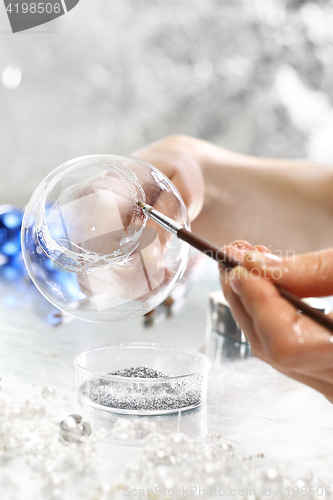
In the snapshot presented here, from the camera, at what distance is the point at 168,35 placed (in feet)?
4.09

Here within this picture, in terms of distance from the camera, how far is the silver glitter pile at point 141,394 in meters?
0.33

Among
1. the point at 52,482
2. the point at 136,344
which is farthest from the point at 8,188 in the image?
the point at 52,482

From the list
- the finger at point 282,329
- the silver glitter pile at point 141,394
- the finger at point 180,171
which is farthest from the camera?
the finger at point 180,171

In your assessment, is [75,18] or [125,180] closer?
[125,180]

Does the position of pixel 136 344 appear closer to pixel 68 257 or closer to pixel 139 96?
pixel 68 257

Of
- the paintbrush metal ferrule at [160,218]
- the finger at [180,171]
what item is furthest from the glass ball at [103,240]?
the finger at [180,171]

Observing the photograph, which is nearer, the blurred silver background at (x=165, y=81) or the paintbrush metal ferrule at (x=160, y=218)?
the paintbrush metal ferrule at (x=160, y=218)

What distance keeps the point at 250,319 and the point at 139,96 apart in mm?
1120

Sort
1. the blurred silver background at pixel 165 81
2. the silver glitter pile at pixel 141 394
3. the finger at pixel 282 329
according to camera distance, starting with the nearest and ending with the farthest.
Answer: the finger at pixel 282 329 → the silver glitter pile at pixel 141 394 → the blurred silver background at pixel 165 81

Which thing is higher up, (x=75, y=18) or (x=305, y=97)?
(x=75, y=18)

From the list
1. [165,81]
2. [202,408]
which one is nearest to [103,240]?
[202,408]

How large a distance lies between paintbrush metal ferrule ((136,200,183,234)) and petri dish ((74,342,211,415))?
0.11 metres

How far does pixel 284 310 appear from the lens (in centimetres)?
23

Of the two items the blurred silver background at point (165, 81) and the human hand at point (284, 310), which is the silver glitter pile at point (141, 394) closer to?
the human hand at point (284, 310)
